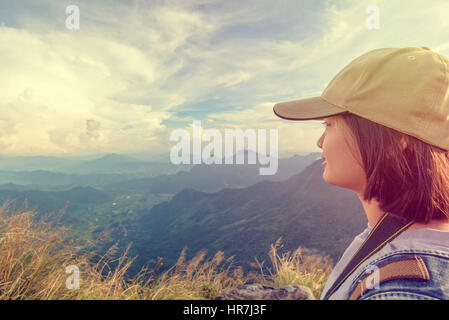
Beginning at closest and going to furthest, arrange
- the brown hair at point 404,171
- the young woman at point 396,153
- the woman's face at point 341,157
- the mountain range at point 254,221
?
the young woman at point 396,153 < the brown hair at point 404,171 < the woman's face at point 341,157 < the mountain range at point 254,221

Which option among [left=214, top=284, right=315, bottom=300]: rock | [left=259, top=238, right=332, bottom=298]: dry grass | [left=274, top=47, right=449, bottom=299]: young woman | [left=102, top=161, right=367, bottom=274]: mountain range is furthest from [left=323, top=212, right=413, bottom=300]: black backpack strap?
[left=102, top=161, right=367, bottom=274]: mountain range

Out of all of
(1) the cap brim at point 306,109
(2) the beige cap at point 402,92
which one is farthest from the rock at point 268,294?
(2) the beige cap at point 402,92

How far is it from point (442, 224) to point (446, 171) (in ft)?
0.88

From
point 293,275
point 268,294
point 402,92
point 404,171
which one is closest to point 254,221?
point 293,275

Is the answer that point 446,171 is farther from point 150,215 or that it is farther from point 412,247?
point 150,215

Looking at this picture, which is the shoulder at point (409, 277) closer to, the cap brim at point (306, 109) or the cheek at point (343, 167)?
the cheek at point (343, 167)

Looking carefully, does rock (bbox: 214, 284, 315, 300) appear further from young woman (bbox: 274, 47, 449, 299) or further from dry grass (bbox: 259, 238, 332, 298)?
young woman (bbox: 274, 47, 449, 299)

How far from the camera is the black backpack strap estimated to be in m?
1.16

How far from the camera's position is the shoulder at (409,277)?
83 cm

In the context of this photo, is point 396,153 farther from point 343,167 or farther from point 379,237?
point 379,237

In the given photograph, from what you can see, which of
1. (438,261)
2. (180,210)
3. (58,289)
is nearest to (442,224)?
(438,261)

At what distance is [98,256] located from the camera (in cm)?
432

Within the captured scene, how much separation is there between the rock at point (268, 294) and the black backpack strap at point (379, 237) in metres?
2.27
